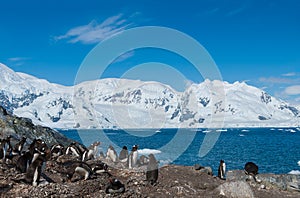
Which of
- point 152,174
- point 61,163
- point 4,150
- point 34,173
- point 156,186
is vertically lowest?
point 156,186

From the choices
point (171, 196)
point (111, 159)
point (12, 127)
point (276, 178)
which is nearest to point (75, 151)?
point (111, 159)

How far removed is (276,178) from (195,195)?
20.2ft

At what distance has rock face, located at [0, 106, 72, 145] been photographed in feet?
74.7

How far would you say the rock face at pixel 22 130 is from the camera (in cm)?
2276

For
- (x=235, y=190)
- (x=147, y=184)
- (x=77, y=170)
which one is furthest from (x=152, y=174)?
(x=235, y=190)

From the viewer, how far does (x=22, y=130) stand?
80.0 ft

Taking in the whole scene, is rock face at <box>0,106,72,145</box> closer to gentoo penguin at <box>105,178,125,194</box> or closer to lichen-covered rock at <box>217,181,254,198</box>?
gentoo penguin at <box>105,178,125,194</box>

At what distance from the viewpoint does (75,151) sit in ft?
67.5

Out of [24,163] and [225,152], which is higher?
[24,163]

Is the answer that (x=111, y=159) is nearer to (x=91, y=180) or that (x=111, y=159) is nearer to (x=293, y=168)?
(x=91, y=180)

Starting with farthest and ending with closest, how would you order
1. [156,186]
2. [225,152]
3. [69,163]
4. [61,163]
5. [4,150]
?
[225,152]
[4,150]
[61,163]
[69,163]
[156,186]

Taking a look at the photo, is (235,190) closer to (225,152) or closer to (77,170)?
(77,170)

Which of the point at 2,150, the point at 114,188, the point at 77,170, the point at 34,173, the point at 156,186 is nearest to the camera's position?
the point at 34,173

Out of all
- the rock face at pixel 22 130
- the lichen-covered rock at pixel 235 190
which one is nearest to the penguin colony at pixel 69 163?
the lichen-covered rock at pixel 235 190
